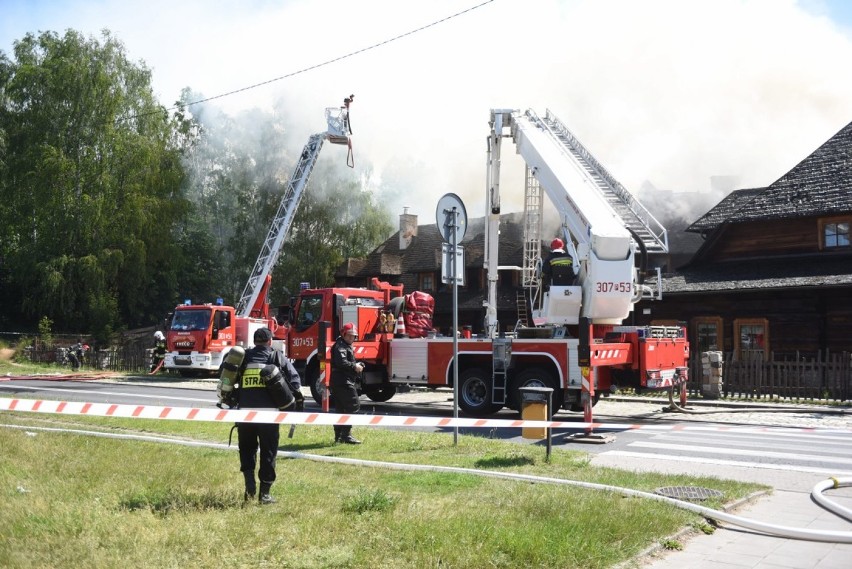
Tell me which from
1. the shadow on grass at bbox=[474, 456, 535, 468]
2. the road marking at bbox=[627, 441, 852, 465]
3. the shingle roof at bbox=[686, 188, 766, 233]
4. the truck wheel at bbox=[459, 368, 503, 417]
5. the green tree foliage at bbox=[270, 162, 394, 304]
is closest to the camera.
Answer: the shadow on grass at bbox=[474, 456, 535, 468]

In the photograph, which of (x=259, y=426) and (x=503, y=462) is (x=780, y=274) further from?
(x=259, y=426)

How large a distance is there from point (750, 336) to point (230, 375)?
861 inches

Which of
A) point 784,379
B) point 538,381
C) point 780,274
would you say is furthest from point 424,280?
point 538,381

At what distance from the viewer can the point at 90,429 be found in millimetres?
11477

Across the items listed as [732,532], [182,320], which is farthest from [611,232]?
[182,320]

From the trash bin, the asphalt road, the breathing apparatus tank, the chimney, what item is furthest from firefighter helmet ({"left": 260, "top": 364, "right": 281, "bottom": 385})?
the chimney

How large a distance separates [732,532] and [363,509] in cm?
286

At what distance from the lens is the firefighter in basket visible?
6.66 m

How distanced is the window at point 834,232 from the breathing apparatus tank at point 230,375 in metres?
22.7

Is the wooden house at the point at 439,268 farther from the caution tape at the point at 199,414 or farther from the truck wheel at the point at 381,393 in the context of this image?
the caution tape at the point at 199,414

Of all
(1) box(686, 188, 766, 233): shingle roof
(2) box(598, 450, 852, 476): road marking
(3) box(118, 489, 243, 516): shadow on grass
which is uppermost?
(1) box(686, 188, 766, 233): shingle roof

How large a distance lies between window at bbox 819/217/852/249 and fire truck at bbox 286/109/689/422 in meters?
10.6

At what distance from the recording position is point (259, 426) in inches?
262

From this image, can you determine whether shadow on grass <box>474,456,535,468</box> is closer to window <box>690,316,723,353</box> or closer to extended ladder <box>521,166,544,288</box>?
extended ladder <box>521,166,544,288</box>
